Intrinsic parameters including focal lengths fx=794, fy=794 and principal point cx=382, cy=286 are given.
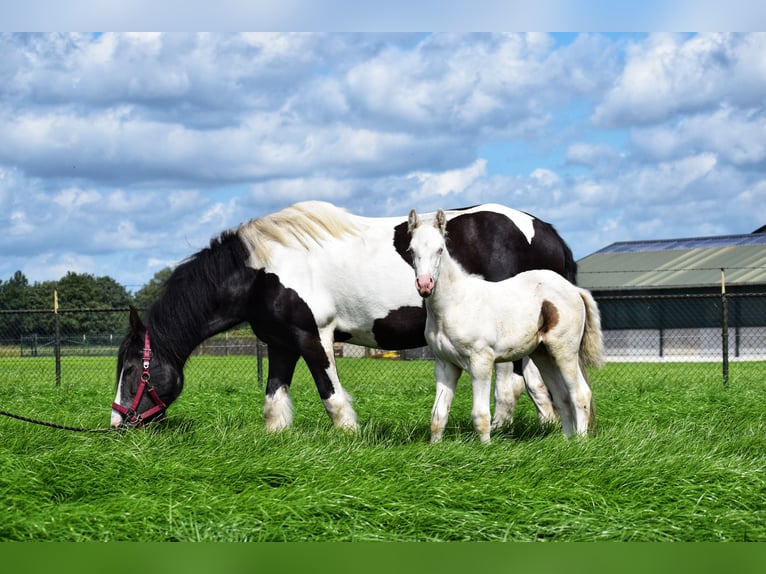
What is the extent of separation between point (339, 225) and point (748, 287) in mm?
24009

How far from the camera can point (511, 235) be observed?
24.1ft

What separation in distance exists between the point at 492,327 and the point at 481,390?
486 millimetres

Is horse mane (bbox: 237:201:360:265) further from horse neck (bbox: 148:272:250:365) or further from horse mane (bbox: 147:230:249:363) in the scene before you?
horse neck (bbox: 148:272:250:365)

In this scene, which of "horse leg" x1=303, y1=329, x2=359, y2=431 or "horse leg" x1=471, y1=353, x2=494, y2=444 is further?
"horse leg" x1=303, y1=329, x2=359, y2=431

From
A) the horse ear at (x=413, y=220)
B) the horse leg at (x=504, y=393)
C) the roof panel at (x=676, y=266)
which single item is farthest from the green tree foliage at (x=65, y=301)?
the horse ear at (x=413, y=220)

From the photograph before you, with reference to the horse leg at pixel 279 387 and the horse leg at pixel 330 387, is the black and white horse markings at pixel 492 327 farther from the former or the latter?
the horse leg at pixel 279 387

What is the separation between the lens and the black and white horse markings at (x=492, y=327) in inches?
234

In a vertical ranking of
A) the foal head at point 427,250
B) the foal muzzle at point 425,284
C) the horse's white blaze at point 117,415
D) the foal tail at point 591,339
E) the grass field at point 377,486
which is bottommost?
the grass field at point 377,486

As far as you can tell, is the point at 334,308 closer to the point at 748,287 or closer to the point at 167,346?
the point at 167,346

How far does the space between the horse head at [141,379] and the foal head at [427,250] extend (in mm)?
2730

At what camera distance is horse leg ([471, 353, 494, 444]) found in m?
5.98

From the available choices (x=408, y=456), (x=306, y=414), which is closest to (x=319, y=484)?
(x=408, y=456)

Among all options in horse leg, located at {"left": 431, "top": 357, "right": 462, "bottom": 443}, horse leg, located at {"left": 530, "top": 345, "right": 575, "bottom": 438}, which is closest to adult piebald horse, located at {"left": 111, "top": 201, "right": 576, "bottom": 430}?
horse leg, located at {"left": 530, "top": 345, "right": 575, "bottom": 438}

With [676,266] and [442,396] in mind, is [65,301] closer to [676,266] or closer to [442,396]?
[676,266]
